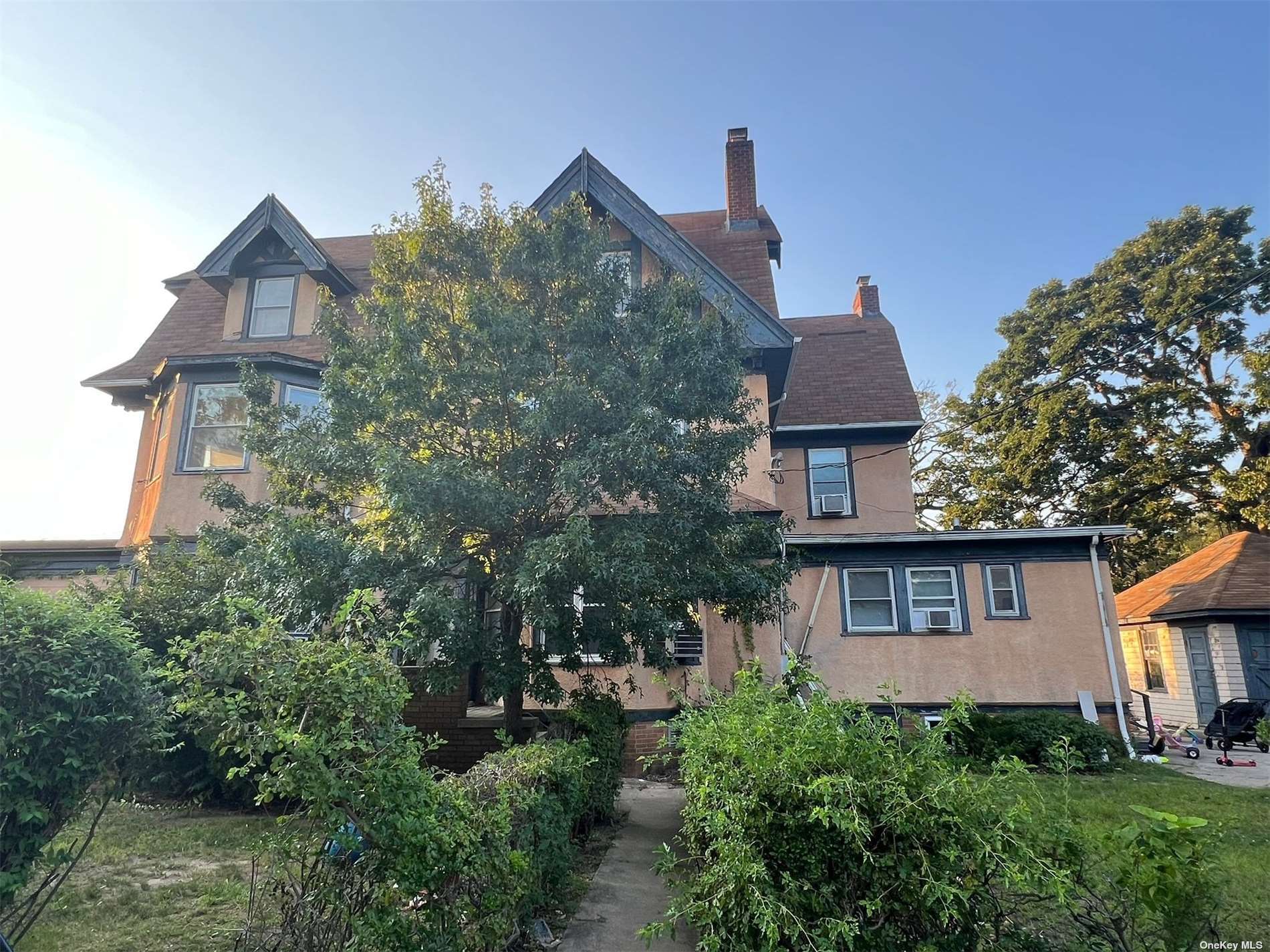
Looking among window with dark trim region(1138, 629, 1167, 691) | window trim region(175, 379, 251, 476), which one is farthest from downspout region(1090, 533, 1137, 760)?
window trim region(175, 379, 251, 476)

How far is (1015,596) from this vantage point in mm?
13867

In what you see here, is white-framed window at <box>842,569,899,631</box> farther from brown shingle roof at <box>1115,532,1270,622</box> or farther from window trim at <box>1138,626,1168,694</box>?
window trim at <box>1138,626,1168,694</box>

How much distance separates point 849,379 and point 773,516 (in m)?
8.05

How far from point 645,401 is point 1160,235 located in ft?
79.8

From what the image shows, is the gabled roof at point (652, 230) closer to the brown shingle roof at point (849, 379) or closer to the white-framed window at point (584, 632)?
the brown shingle roof at point (849, 379)

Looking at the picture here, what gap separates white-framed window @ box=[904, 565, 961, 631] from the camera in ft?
45.8

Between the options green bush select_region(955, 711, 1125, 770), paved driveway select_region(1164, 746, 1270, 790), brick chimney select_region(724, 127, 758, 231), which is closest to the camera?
paved driveway select_region(1164, 746, 1270, 790)

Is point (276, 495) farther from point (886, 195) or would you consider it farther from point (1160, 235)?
point (1160, 235)

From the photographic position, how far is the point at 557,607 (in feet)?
24.4

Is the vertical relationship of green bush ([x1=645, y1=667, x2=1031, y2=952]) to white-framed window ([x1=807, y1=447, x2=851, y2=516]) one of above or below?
below

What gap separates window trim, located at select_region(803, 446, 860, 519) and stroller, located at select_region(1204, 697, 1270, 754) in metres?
8.79

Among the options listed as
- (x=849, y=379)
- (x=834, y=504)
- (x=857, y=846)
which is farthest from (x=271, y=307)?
(x=857, y=846)

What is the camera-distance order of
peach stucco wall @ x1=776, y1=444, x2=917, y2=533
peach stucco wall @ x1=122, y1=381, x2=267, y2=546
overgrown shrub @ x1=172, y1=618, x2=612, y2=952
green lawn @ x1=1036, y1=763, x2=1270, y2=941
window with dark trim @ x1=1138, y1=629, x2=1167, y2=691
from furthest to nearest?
1. window with dark trim @ x1=1138, y1=629, x2=1167, y2=691
2. peach stucco wall @ x1=776, y1=444, x2=917, y2=533
3. peach stucco wall @ x1=122, y1=381, x2=267, y2=546
4. green lawn @ x1=1036, y1=763, x2=1270, y2=941
5. overgrown shrub @ x1=172, y1=618, x2=612, y2=952

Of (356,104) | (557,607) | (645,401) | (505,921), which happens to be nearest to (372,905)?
(505,921)
